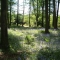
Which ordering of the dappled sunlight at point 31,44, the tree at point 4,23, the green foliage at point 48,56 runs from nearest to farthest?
the green foliage at point 48,56 < the dappled sunlight at point 31,44 < the tree at point 4,23

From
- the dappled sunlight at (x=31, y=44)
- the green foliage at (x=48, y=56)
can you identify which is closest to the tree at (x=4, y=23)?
the dappled sunlight at (x=31, y=44)

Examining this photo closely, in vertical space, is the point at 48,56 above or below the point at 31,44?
above

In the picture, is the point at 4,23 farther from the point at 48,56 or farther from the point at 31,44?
the point at 48,56

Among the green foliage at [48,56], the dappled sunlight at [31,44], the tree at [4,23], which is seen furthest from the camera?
the tree at [4,23]

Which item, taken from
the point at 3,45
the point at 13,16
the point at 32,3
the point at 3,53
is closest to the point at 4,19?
the point at 3,45

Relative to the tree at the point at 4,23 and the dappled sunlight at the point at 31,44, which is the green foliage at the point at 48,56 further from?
the tree at the point at 4,23

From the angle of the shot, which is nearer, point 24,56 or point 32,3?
point 24,56

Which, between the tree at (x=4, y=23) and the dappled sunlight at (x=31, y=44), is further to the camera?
the tree at (x=4, y=23)

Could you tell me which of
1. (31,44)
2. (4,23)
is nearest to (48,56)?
(4,23)

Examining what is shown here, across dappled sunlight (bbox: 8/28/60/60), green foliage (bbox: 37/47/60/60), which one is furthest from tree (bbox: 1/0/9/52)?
green foliage (bbox: 37/47/60/60)

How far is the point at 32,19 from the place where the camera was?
54906 mm

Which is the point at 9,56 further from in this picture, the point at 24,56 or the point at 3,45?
the point at 3,45

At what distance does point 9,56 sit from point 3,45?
7.03 ft

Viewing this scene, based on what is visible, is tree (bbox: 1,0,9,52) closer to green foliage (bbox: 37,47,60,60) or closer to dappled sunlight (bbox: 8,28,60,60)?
dappled sunlight (bbox: 8,28,60,60)
